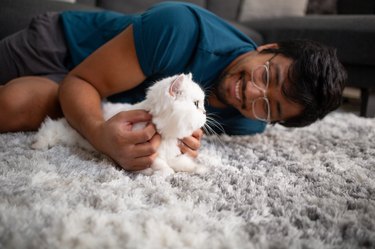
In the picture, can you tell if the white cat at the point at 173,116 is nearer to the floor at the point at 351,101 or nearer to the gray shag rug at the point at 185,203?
the gray shag rug at the point at 185,203

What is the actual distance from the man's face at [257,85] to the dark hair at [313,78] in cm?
2

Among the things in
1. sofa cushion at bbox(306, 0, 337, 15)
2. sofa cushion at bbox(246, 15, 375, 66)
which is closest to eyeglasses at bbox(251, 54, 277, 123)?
sofa cushion at bbox(246, 15, 375, 66)

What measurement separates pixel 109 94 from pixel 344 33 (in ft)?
4.34

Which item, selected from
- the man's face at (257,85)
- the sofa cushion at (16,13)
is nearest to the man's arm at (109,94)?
the man's face at (257,85)

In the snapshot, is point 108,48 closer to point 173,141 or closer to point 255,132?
point 173,141

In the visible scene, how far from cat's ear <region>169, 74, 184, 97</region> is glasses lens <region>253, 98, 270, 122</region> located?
34cm

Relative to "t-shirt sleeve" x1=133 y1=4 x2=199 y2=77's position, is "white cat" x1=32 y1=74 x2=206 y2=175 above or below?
below

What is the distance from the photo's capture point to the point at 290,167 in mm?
902

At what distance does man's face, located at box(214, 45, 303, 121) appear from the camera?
3.21 ft

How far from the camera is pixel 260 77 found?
39.0 inches

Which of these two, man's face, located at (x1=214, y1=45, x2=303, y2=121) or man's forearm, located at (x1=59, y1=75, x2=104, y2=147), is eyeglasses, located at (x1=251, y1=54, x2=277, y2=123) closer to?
man's face, located at (x1=214, y1=45, x2=303, y2=121)

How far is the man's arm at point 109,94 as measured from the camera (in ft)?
2.49

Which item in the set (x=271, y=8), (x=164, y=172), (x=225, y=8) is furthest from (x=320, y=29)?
(x=164, y=172)

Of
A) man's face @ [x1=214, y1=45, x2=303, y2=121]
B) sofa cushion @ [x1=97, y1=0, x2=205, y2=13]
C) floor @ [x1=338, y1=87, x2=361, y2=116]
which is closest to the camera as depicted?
man's face @ [x1=214, y1=45, x2=303, y2=121]
